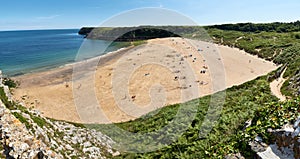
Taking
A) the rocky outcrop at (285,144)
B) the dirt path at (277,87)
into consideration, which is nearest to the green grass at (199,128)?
the dirt path at (277,87)

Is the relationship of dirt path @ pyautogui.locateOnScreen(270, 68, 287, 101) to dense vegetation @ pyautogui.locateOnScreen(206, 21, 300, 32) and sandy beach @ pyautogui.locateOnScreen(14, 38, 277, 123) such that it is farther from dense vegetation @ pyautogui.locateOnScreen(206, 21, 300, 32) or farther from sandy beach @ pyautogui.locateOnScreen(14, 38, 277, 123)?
dense vegetation @ pyautogui.locateOnScreen(206, 21, 300, 32)

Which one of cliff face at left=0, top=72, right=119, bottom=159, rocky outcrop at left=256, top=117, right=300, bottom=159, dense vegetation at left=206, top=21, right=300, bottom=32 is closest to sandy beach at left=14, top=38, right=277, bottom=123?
cliff face at left=0, top=72, right=119, bottom=159

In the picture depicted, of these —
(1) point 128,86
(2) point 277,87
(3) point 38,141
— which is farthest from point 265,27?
(3) point 38,141

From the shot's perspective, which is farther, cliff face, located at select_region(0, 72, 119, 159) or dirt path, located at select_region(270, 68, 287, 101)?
dirt path, located at select_region(270, 68, 287, 101)

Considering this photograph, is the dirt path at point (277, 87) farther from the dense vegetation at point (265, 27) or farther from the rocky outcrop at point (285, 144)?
the dense vegetation at point (265, 27)

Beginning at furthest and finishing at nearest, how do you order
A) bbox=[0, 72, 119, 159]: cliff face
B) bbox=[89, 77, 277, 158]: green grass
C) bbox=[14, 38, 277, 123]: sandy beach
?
bbox=[14, 38, 277, 123]: sandy beach, bbox=[89, 77, 277, 158]: green grass, bbox=[0, 72, 119, 159]: cliff face

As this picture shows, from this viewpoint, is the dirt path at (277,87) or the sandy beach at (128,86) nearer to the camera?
the dirt path at (277,87)
